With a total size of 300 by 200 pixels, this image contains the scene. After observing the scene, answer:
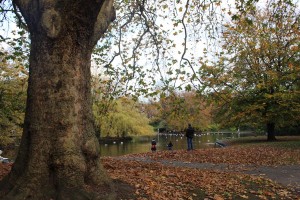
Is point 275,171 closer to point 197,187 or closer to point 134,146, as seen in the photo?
point 197,187

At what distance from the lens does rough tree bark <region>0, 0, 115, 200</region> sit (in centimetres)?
514

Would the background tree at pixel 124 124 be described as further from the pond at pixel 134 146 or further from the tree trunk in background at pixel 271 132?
the tree trunk in background at pixel 271 132

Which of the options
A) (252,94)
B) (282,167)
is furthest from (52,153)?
(252,94)

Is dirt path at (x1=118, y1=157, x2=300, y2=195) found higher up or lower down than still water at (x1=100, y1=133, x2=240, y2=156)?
lower down

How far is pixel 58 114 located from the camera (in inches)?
208

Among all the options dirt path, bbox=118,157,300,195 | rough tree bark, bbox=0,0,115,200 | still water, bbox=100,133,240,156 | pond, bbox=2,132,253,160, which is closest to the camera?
rough tree bark, bbox=0,0,115,200

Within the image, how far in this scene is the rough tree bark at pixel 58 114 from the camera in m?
5.14

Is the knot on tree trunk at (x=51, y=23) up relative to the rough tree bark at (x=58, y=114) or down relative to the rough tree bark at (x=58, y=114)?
up

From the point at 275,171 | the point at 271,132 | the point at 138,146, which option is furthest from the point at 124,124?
the point at 275,171

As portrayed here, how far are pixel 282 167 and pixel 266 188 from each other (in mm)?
5476

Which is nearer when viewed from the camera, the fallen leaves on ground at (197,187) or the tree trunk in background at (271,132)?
the fallen leaves on ground at (197,187)

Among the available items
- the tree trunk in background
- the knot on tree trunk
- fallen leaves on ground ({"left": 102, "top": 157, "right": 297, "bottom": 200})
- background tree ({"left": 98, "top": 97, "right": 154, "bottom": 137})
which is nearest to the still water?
background tree ({"left": 98, "top": 97, "right": 154, "bottom": 137})

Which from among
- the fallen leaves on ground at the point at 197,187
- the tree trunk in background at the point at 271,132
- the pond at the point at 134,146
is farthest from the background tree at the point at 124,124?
the fallen leaves on ground at the point at 197,187

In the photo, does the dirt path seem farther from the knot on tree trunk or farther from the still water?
the still water
